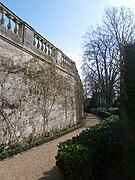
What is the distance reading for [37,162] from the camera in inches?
333

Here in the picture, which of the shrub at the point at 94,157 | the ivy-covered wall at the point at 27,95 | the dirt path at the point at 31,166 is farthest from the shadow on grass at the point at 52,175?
the ivy-covered wall at the point at 27,95

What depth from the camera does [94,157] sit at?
5.87 meters

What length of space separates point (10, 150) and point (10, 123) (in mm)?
1134

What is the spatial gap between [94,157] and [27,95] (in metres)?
6.65

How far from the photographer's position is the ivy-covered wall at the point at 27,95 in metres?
10.1

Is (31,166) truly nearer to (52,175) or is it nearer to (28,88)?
(52,175)

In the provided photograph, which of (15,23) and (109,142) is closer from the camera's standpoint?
(109,142)

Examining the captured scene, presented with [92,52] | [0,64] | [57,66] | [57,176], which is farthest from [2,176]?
[92,52]

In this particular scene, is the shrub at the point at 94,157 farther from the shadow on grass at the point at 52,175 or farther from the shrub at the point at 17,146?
the shrub at the point at 17,146

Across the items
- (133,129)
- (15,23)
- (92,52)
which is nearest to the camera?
(133,129)

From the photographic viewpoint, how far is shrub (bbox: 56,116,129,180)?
5.28 metres

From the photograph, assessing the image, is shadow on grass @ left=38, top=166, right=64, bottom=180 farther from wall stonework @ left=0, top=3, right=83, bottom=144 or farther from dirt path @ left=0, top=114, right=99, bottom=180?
wall stonework @ left=0, top=3, right=83, bottom=144

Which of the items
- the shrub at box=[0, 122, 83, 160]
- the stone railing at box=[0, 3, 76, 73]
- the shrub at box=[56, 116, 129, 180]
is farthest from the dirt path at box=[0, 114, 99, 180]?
the stone railing at box=[0, 3, 76, 73]

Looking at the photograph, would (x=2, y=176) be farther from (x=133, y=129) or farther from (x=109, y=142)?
(x=133, y=129)
